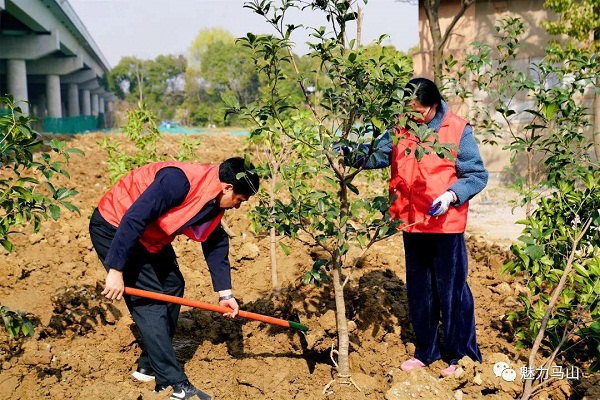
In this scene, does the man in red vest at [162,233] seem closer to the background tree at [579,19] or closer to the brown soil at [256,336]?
the brown soil at [256,336]

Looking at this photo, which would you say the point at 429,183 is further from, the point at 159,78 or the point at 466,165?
the point at 159,78

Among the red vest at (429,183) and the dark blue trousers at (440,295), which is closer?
the red vest at (429,183)

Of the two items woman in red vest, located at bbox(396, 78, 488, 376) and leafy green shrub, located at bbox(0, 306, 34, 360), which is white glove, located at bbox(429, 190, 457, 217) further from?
leafy green shrub, located at bbox(0, 306, 34, 360)

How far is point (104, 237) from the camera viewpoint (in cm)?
354

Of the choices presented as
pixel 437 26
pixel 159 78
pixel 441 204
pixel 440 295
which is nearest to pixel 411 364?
pixel 440 295

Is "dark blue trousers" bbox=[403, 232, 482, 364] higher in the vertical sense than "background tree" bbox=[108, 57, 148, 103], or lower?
lower

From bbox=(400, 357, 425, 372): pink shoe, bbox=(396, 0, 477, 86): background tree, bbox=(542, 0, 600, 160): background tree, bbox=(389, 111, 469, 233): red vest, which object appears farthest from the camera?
bbox=(396, 0, 477, 86): background tree

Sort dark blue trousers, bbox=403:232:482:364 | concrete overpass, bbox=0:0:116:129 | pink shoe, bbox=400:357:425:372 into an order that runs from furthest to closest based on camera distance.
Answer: concrete overpass, bbox=0:0:116:129
pink shoe, bbox=400:357:425:372
dark blue trousers, bbox=403:232:482:364

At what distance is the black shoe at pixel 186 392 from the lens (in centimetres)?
349

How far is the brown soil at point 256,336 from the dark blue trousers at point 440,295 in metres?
0.15

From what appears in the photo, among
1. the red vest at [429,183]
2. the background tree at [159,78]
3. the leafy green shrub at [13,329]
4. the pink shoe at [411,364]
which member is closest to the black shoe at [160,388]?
the leafy green shrub at [13,329]

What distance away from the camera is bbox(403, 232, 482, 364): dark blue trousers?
3.57 meters

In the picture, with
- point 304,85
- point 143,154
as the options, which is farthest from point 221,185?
point 143,154

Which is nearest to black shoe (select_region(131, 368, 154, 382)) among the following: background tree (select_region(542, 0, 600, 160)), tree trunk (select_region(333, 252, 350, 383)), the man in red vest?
the man in red vest
